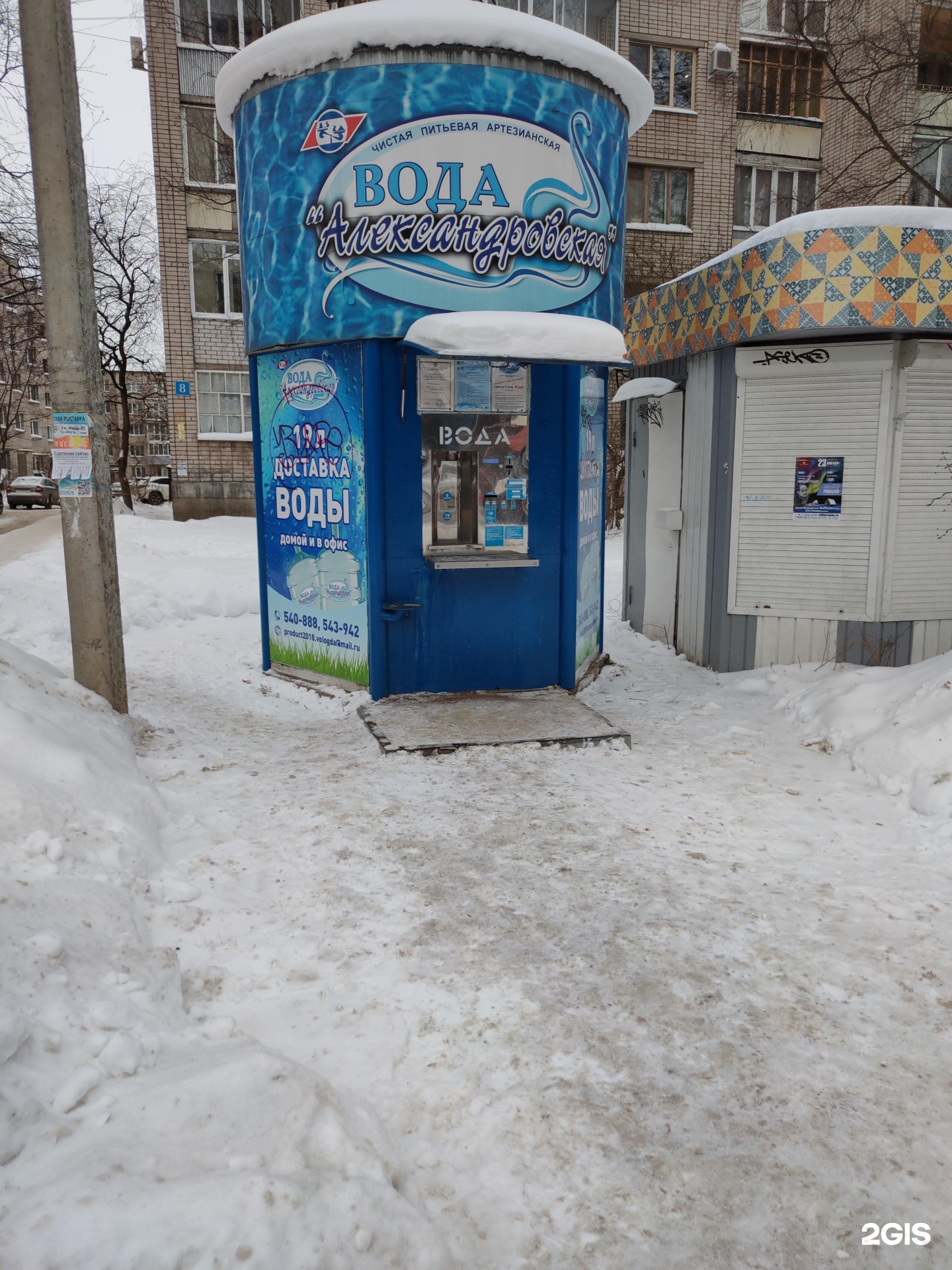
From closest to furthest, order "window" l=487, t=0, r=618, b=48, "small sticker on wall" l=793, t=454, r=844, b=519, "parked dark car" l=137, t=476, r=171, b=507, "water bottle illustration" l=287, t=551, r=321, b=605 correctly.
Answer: "water bottle illustration" l=287, t=551, r=321, b=605, "small sticker on wall" l=793, t=454, r=844, b=519, "window" l=487, t=0, r=618, b=48, "parked dark car" l=137, t=476, r=171, b=507

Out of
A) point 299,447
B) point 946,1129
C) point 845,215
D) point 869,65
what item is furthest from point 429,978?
point 869,65

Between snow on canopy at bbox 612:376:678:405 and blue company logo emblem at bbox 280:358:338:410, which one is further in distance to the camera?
snow on canopy at bbox 612:376:678:405

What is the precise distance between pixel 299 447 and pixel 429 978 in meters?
4.78

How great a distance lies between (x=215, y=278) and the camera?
22.0 meters

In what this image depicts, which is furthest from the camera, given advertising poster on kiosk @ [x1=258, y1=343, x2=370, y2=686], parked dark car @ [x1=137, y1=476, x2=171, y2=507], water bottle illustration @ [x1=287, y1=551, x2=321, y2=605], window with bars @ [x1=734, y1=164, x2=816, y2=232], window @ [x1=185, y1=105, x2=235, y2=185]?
parked dark car @ [x1=137, y1=476, x2=171, y2=507]

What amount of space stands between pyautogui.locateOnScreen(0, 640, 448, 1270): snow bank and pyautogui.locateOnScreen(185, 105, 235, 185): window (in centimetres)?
2153

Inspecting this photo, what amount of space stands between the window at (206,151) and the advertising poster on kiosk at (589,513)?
1736 centimetres

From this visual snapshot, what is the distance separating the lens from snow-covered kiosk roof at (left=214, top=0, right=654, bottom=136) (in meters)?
5.98

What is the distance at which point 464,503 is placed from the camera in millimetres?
6781

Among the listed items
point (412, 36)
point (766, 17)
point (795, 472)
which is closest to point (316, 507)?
point (412, 36)

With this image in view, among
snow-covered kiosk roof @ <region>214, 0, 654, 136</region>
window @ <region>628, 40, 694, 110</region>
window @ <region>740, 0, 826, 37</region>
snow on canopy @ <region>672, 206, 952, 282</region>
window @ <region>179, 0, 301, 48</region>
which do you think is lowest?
snow on canopy @ <region>672, 206, 952, 282</region>

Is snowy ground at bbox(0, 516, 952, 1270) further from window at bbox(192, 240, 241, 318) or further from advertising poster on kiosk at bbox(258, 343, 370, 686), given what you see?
window at bbox(192, 240, 241, 318)

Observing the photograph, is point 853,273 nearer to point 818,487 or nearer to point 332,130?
point 818,487

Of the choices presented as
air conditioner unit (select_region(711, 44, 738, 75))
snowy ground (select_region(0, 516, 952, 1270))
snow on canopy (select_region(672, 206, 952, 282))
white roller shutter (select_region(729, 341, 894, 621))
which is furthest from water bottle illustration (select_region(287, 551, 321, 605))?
air conditioner unit (select_region(711, 44, 738, 75))
